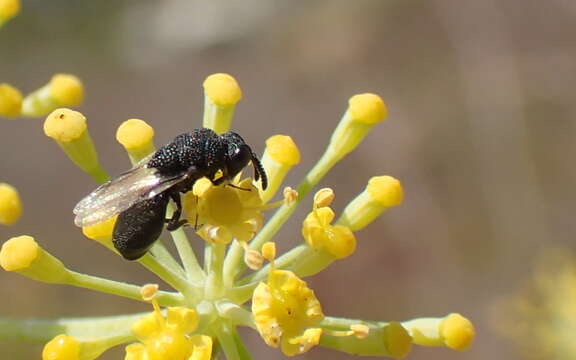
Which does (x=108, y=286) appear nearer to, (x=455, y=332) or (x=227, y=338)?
(x=227, y=338)

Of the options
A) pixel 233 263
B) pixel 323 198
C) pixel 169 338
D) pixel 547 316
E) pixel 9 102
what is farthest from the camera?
pixel 547 316

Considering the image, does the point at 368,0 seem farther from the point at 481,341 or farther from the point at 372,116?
the point at 372,116

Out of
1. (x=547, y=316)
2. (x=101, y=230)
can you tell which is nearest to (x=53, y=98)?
(x=101, y=230)

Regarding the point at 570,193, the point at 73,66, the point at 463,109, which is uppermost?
the point at 73,66

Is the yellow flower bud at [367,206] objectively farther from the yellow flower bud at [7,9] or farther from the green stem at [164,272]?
the yellow flower bud at [7,9]

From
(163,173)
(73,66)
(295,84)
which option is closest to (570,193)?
(295,84)

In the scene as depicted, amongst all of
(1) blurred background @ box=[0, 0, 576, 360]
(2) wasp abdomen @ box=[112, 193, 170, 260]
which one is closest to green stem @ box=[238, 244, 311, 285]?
(2) wasp abdomen @ box=[112, 193, 170, 260]
